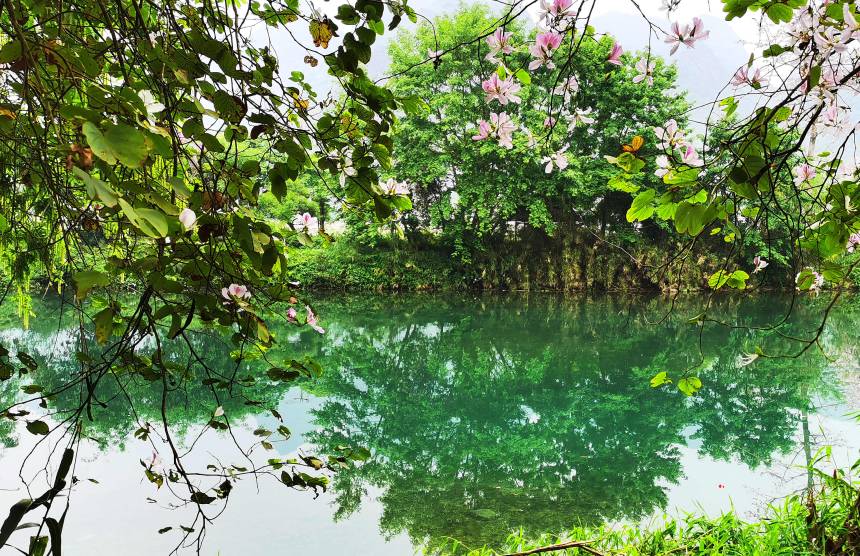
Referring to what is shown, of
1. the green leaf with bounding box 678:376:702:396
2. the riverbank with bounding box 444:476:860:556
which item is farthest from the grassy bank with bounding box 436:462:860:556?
the green leaf with bounding box 678:376:702:396

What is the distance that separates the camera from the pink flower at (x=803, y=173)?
137 centimetres

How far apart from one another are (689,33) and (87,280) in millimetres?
1055

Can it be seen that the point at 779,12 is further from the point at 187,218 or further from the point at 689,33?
the point at 187,218

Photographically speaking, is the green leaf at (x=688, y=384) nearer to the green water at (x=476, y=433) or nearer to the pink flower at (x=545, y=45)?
the green water at (x=476, y=433)

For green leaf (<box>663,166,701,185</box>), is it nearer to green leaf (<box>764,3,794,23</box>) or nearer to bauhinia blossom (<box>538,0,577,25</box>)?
green leaf (<box>764,3,794,23</box>)

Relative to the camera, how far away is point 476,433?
196 inches

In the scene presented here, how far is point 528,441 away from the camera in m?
4.75

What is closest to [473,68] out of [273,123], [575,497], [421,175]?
[421,175]

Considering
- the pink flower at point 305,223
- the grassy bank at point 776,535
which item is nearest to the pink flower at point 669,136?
the pink flower at point 305,223

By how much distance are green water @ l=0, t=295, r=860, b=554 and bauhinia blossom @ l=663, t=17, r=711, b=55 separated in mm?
570

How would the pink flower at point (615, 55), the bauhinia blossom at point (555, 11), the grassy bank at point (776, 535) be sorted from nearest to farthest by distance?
the bauhinia blossom at point (555, 11) < the pink flower at point (615, 55) < the grassy bank at point (776, 535)

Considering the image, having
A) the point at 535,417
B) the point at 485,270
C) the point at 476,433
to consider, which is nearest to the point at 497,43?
the point at 476,433

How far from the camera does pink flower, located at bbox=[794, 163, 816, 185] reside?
1.37 meters

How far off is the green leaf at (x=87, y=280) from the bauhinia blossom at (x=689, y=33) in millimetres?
1007
